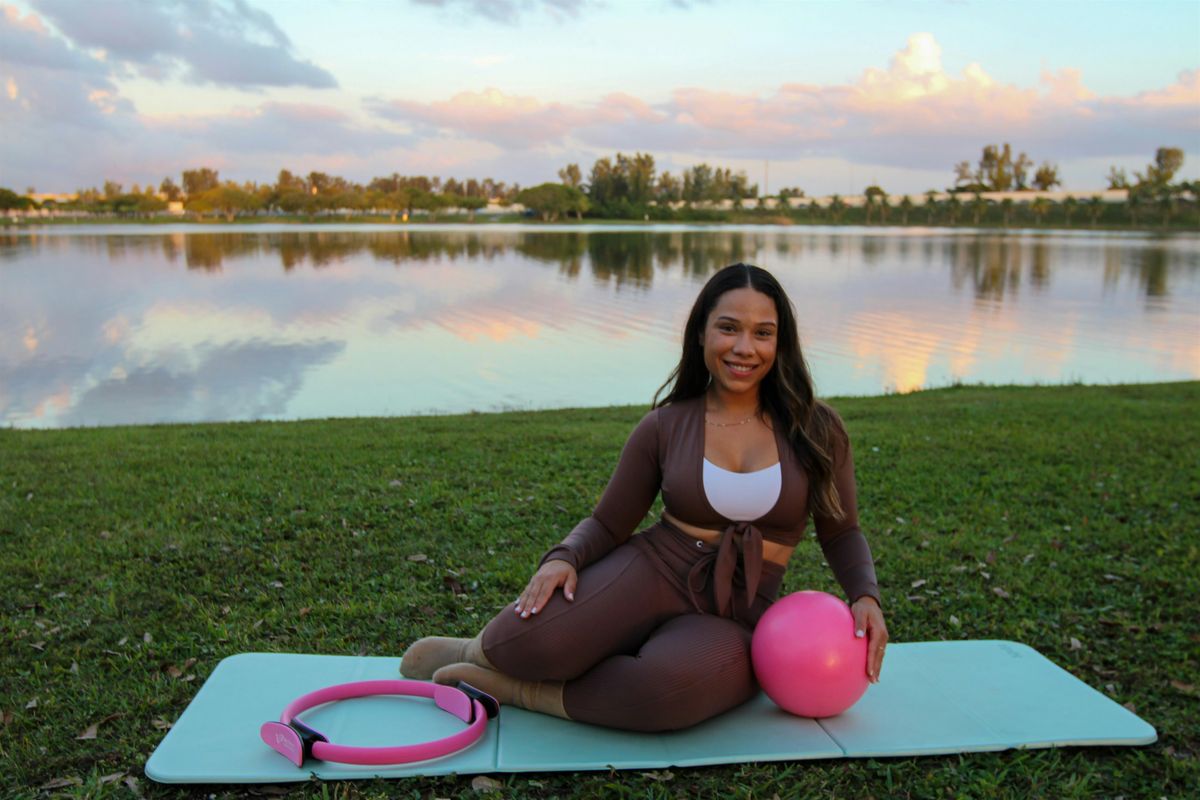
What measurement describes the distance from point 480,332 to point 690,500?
55.3ft

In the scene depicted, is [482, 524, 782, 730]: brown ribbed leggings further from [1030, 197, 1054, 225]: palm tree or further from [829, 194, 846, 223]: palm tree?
[829, 194, 846, 223]: palm tree

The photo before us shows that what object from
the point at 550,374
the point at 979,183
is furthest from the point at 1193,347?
the point at 979,183

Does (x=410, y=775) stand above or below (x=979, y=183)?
below

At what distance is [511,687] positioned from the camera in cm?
389

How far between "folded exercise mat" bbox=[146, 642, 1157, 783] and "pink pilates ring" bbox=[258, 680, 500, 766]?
4cm

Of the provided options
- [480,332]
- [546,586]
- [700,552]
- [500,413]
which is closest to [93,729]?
[546,586]

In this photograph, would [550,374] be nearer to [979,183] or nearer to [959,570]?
[959,570]

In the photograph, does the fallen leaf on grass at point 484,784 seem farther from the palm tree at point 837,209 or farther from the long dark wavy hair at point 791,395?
the palm tree at point 837,209

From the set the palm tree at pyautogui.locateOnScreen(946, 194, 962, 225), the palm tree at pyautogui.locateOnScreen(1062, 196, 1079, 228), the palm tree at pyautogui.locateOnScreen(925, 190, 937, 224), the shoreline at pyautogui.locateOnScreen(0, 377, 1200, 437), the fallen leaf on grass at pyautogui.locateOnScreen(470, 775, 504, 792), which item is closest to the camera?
the fallen leaf on grass at pyautogui.locateOnScreen(470, 775, 504, 792)

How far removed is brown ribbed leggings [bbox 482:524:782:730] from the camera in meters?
3.61

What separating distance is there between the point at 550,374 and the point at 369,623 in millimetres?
10913

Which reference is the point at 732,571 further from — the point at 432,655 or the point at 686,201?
the point at 686,201

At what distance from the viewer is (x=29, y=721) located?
155 inches

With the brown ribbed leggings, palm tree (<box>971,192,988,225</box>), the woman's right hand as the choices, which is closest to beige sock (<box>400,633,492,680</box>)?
the brown ribbed leggings
